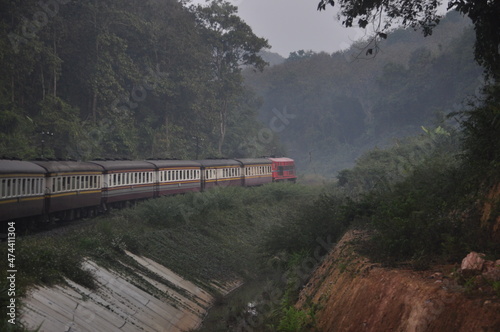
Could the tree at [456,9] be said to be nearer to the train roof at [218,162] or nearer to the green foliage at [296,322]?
the green foliage at [296,322]

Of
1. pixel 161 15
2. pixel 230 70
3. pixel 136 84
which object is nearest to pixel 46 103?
pixel 136 84

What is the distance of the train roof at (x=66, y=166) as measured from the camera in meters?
23.4

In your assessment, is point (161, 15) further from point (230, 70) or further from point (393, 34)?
point (393, 34)

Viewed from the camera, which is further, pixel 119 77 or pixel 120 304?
pixel 119 77

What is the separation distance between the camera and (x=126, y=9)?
61156 mm

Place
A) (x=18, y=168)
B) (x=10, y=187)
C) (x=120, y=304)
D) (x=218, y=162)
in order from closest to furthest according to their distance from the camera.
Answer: (x=120, y=304) → (x=10, y=187) → (x=18, y=168) → (x=218, y=162)

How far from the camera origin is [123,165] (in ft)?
102

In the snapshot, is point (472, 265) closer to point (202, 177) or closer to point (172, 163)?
point (172, 163)

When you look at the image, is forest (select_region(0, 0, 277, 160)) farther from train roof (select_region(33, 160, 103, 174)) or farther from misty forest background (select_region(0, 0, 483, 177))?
train roof (select_region(33, 160, 103, 174))

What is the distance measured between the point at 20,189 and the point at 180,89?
44.2 metres

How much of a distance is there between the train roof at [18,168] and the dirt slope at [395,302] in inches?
461

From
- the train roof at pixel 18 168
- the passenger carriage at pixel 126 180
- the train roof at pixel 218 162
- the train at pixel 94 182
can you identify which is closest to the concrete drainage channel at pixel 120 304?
the train at pixel 94 182

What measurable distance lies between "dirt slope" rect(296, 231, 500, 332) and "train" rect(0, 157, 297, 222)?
40.1 ft

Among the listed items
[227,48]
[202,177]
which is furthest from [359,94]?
[202,177]
